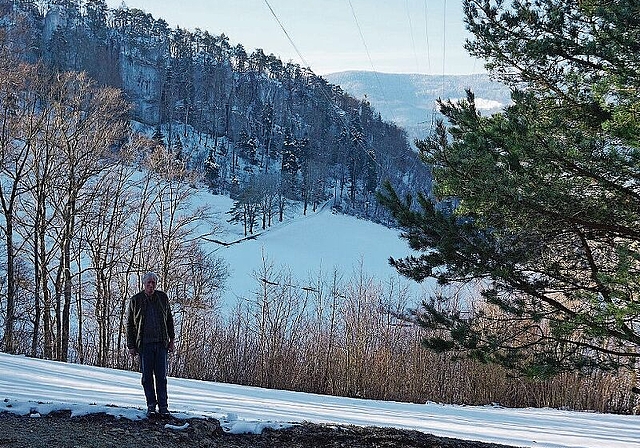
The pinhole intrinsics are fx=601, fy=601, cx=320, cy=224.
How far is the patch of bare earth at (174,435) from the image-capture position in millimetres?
5379

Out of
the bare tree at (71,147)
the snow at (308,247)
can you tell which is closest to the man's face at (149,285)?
the bare tree at (71,147)

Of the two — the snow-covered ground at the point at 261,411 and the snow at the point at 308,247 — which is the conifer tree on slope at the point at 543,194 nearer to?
the snow-covered ground at the point at 261,411

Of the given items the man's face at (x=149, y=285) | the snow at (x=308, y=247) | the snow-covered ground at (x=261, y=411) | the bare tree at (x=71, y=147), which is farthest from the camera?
the snow at (x=308, y=247)

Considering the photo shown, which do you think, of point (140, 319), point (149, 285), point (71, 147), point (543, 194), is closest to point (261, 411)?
point (140, 319)

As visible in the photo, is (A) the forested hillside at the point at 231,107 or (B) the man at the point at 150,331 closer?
(B) the man at the point at 150,331

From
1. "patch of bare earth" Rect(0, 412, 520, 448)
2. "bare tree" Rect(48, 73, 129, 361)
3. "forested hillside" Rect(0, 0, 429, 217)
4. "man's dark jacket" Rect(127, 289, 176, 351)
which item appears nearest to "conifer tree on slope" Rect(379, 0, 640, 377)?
"patch of bare earth" Rect(0, 412, 520, 448)

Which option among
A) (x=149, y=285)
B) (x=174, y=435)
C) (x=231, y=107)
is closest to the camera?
(x=174, y=435)

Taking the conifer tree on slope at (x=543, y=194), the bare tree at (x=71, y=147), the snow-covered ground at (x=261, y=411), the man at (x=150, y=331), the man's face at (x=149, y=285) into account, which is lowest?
the snow-covered ground at (x=261, y=411)

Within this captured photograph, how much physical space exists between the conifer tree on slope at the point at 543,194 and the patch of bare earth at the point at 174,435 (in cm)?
119

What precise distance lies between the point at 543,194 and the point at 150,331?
13.4 feet

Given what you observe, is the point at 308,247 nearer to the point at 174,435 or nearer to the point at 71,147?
the point at 71,147

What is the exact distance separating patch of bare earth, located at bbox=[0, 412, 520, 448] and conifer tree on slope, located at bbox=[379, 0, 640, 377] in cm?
119

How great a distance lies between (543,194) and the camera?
5.43 metres

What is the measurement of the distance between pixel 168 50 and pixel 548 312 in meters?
93.7
